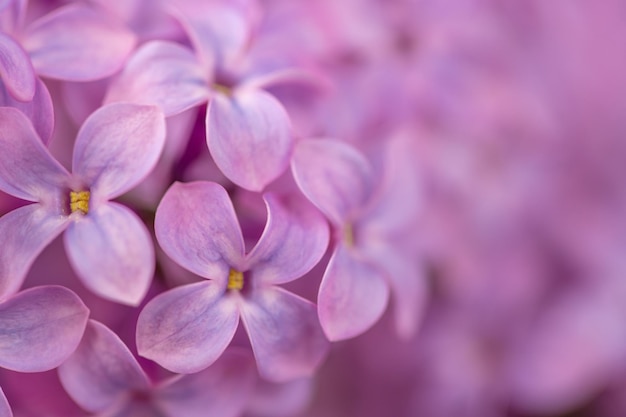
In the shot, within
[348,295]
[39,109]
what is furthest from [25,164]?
[348,295]

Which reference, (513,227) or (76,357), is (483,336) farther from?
(76,357)

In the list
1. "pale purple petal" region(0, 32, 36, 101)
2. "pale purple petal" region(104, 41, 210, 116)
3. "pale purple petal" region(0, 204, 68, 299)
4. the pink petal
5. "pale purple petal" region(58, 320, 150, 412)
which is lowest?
"pale purple petal" region(58, 320, 150, 412)

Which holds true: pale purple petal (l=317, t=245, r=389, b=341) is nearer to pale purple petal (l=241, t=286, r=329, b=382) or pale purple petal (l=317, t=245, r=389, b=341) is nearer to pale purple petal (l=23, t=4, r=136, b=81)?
pale purple petal (l=241, t=286, r=329, b=382)

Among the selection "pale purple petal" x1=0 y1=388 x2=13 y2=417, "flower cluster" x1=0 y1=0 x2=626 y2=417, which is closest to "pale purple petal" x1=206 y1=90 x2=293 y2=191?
"flower cluster" x1=0 y1=0 x2=626 y2=417

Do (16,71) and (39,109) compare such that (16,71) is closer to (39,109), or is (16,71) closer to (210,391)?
(39,109)

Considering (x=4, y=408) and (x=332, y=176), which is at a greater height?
(x=332, y=176)

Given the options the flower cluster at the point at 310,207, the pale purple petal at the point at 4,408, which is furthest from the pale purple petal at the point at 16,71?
the pale purple petal at the point at 4,408
